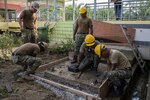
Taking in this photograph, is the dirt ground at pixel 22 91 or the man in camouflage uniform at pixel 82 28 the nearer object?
the dirt ground at pixel 22 91

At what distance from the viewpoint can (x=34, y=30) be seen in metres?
6.39

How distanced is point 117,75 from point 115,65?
23 cm

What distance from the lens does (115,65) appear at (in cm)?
443

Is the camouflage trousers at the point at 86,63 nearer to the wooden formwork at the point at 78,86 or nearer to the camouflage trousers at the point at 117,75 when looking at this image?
the wooden formwork at the point at 78,86

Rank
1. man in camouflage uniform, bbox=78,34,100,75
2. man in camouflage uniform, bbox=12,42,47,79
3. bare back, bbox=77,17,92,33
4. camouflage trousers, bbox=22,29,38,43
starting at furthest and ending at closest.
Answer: camouflage trousers, bbox=22,29,38,43 → bare back, bbox=77,17,92,33 → man in camouflage uniform, bbox=78,34,100,75 → man in camouflage uniform, bbox=12,42,47,79

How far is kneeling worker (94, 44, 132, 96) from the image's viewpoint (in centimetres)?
438

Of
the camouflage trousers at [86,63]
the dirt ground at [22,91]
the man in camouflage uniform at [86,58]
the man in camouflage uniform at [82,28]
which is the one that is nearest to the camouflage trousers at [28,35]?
the dirt ground at [22,91]

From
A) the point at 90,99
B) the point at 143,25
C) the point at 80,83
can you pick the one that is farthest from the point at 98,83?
the point at 143,25

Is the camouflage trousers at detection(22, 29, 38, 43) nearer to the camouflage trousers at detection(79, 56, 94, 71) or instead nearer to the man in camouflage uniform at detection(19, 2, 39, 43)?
the man in camouflage uniform at detection(19, 2, 39, 43)

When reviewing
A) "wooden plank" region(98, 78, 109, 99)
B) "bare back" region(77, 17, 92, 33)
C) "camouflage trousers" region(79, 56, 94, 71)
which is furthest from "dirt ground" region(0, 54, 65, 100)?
"bare back" region(77, 17, 92, 33)

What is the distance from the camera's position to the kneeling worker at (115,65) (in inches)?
172

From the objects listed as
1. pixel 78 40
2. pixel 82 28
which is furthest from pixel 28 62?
pixel 82 28

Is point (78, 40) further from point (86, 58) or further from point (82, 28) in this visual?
point (86, 58)

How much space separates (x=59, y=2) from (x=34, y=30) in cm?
1278
